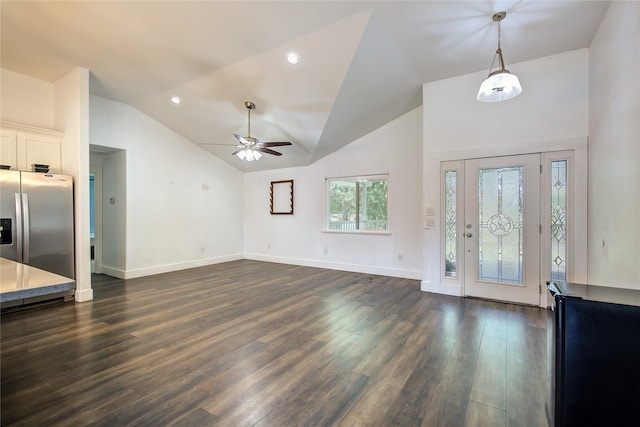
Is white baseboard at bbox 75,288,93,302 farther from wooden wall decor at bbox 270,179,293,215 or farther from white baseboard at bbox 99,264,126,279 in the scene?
wooden wall decor at bbox 270,179,293,215

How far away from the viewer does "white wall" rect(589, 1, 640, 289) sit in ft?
7.59

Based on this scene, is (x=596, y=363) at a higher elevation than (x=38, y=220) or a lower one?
lower

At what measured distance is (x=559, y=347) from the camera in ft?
4.62

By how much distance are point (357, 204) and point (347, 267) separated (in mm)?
1414

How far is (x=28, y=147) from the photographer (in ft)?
13.9

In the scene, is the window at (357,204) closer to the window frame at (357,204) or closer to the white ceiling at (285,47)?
the window frame at (357,204)

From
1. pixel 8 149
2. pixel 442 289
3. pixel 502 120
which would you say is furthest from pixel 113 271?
pixel 502 120

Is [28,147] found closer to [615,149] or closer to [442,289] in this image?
[442,289]

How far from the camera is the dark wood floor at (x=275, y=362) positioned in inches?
73.3

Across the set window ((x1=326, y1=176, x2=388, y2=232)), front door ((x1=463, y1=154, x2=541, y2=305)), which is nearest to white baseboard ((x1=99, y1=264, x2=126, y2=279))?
window ((x1=326, y1=176, x2=388, y2=232))

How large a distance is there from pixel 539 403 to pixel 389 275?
12.4ft

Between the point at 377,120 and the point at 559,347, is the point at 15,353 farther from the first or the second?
the point at 377,120

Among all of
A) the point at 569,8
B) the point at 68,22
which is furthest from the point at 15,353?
the point at 569,8

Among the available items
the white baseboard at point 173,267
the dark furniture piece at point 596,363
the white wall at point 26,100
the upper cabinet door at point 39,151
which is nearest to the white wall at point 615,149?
the dark furniture piece at point 596,363
